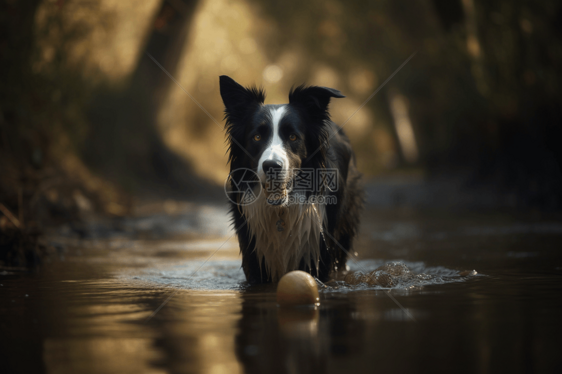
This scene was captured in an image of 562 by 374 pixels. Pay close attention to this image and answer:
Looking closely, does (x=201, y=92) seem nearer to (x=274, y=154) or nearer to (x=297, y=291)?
(x=274, y=154)

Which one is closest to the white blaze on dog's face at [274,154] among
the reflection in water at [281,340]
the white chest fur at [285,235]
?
the white chest fur at [285,235]

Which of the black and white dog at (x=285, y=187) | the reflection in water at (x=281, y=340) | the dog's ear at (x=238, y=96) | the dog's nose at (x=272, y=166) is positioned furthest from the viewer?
the dog's ear at (x=238, y=96)

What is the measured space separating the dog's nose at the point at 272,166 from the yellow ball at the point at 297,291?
89cm

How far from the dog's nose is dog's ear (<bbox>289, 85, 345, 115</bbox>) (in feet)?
3.08

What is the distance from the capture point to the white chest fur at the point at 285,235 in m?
4.93

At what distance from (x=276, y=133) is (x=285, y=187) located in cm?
45

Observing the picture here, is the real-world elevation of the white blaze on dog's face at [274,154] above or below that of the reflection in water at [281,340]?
above

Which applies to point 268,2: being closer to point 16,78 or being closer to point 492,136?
point 492,136

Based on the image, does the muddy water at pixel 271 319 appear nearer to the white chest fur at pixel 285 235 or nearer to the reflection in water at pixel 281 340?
the reflection in water at pixel 281 340

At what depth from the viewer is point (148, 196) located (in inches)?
629

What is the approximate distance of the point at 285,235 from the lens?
493cm

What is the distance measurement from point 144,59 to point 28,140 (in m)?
7.81

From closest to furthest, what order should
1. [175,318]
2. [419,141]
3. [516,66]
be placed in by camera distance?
1. [175,318]
2. [516,66]
3. [419,141]

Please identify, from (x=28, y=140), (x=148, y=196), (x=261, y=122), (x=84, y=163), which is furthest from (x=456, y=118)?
(x=261, y=122)
